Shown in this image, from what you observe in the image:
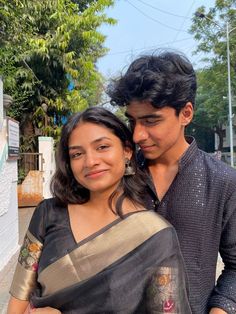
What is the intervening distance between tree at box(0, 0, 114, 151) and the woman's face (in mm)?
7323

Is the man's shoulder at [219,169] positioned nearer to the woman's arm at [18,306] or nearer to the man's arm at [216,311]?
the man's arm at [216,311]

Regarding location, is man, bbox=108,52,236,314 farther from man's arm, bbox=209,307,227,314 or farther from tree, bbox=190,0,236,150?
tree, bbox=190,0,236,150

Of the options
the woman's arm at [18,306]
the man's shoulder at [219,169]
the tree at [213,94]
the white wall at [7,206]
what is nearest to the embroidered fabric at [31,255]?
the woman's arm at [18,306]

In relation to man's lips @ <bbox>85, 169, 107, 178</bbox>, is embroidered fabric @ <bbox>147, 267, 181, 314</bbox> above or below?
below

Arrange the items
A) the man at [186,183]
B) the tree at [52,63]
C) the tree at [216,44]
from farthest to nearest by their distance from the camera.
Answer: the tree at [216,44], the tree at [52,63], the man at [186,183]

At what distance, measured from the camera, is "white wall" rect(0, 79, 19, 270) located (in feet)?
19.7

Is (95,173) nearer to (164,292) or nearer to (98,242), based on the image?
(98,242)

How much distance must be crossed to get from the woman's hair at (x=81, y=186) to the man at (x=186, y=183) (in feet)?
0.17

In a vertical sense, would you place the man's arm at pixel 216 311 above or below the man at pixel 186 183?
below

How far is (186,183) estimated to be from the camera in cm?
148

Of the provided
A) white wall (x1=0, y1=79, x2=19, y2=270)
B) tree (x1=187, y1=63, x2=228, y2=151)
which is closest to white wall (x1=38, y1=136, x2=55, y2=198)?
white wall (x1=0, y1=79, x2=19, y2=270)

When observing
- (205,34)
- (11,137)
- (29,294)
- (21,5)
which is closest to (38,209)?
(29,294)

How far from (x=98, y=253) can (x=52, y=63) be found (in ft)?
35.1

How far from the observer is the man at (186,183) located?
1425 mm
